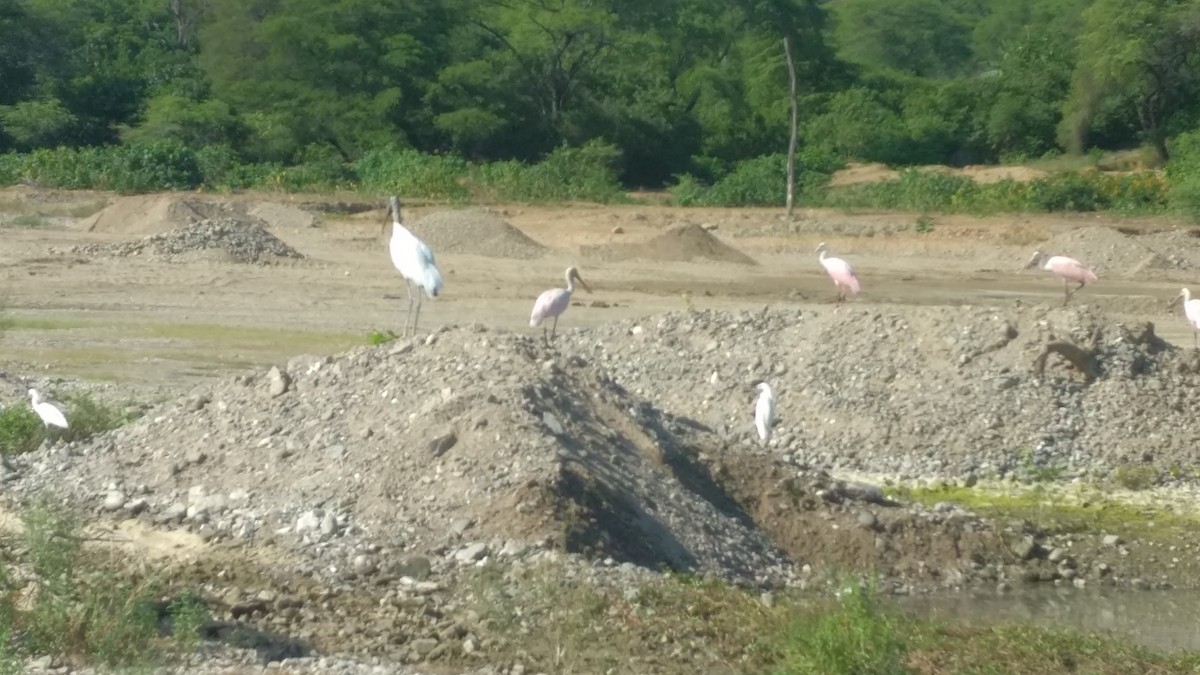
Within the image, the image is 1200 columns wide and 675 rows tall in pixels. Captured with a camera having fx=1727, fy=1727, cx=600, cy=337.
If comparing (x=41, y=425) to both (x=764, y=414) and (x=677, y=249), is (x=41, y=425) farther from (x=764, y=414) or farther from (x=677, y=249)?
(x=677, y=249)

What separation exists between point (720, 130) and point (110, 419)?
44394 mm

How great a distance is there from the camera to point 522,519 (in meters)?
9.96

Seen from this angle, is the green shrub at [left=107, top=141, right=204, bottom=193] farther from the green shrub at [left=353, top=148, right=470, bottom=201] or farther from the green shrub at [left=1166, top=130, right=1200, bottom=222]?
the green shrub at [left=1166, top=130, right=1200, bottom=222]

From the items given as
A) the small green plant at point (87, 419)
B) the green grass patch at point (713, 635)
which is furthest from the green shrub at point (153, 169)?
the green grass patch at point (713, 635)

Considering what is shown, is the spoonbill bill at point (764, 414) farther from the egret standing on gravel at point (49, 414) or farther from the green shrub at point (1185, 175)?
the green shrub at point (1185, 175)

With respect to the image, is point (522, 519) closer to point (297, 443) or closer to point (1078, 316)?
point (297, 443)

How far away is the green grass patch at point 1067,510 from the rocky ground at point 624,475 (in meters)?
0.03

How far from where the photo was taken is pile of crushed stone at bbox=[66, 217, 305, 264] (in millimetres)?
28172

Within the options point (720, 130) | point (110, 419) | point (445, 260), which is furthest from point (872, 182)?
point (110, 419)

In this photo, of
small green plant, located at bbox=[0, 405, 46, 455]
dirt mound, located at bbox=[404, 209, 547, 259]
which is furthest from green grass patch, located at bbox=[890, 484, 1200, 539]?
dirt mound, located at bbox=[404, 209, 547, 259]

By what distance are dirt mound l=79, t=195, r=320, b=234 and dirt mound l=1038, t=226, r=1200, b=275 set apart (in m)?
15.2

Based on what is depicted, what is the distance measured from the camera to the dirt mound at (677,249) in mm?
31250

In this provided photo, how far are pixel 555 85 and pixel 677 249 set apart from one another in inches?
996

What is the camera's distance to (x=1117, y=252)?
32125mm
